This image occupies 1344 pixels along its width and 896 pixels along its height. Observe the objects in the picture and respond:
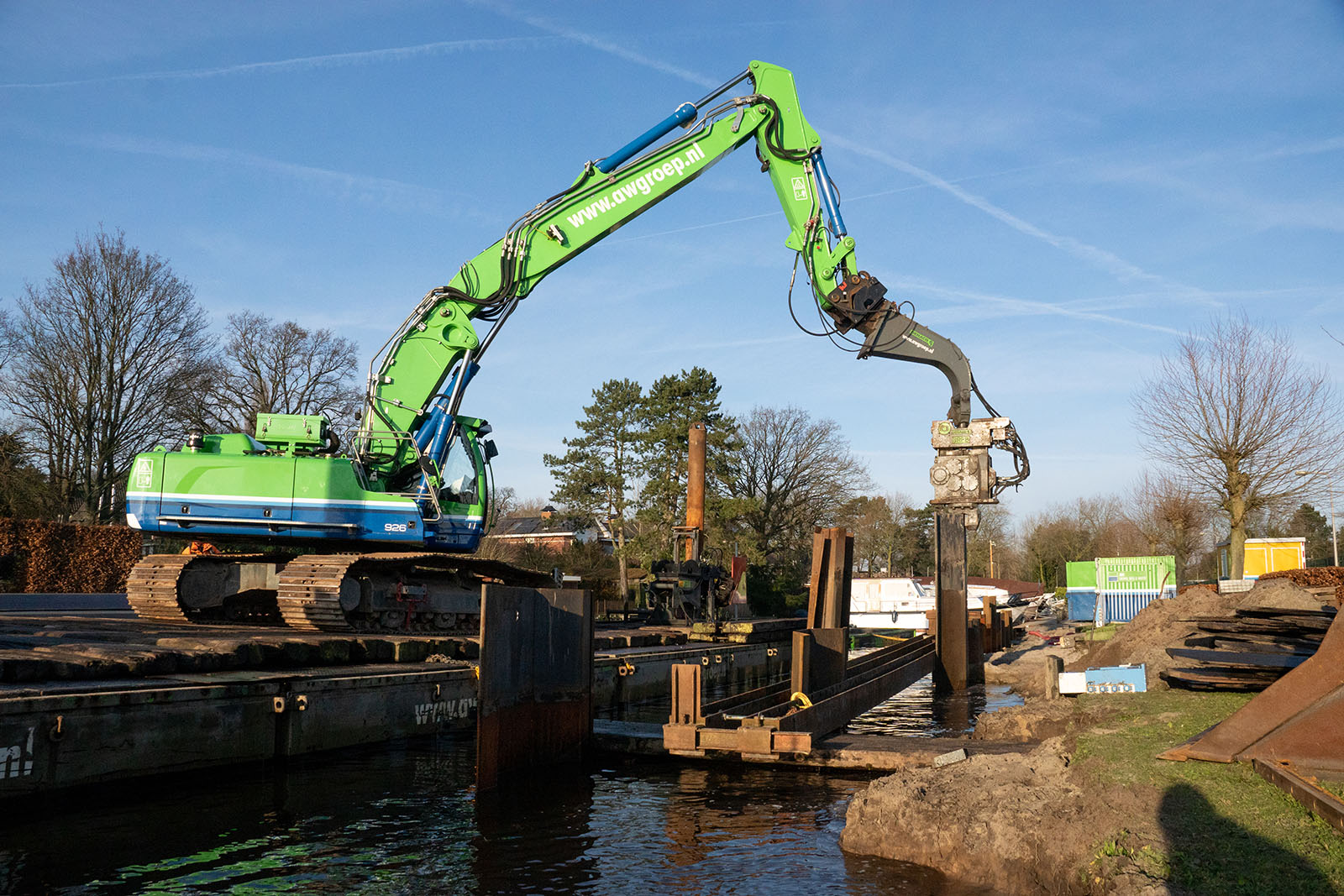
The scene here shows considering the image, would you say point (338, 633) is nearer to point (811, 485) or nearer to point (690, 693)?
point (690, 693)

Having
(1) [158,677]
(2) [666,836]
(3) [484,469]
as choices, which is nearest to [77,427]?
(3) [484,469]

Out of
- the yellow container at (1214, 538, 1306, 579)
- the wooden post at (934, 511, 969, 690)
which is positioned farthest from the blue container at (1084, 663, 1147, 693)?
the yellow container at (1214, 538, 1306, 579)

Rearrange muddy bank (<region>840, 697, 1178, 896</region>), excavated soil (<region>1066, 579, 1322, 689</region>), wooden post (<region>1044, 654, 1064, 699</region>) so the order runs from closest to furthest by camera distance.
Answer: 1. muddy bank (<region>840, 697, 1178, 896</region>)
2. wooden post (<region>1044, 654, 1064, 699</region>)
3. excavated soil (<region>1066, 579, 1322, 689</region>)

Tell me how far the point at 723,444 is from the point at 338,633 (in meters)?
35.3

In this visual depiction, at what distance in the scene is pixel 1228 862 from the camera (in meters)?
4.69

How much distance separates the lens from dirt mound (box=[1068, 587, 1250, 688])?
13977 mm

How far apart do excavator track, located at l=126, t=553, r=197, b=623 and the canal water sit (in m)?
5.49

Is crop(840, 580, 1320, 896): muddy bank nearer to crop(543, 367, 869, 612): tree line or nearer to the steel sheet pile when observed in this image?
the steel sheet pile

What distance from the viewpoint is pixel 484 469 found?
14812 millimetres

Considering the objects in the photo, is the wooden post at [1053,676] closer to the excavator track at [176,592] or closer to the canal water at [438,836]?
the canal water at [438,836]

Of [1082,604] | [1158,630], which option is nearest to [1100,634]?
[1158,630]

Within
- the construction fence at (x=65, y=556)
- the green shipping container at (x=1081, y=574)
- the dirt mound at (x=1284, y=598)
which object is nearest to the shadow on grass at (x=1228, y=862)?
the dirt mound at (x=1284, y=598)

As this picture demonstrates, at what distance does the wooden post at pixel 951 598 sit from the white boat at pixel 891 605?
1922 cm

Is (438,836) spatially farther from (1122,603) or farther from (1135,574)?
(1135,574)
